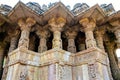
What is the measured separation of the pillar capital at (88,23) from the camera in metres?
5.22

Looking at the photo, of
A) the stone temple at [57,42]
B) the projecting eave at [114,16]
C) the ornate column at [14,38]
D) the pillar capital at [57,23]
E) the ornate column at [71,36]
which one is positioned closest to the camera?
the stone temple at [57,42]

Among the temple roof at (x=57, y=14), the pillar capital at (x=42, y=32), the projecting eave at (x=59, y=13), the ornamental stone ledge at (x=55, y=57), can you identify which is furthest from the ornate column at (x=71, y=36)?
the pillar capital at (x=42, y=32)

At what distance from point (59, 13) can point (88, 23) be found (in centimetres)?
111

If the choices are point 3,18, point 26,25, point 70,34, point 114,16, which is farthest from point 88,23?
point 3,18

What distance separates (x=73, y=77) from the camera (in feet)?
15.1

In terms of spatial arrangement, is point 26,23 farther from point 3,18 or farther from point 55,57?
point 55,57

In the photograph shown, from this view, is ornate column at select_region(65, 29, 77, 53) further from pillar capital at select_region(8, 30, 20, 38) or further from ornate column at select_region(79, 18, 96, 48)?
pillar capital at select_region(8, 30, 20, 38)

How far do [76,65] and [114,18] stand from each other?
7.66ft

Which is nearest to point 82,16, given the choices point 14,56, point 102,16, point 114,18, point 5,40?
point 102,16

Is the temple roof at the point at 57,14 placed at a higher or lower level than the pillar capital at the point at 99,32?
higher

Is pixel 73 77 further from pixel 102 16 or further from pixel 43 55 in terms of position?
pixel 102 16

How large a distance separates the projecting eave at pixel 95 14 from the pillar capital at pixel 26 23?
162 cm

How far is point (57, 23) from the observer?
521cm

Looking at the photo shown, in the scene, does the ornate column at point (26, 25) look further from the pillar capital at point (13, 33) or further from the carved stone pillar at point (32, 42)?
the carved stone pillar at point (32, 42)
